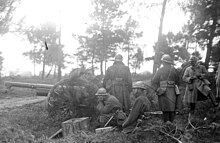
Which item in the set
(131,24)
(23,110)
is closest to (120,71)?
(23,110)

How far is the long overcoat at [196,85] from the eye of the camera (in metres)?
8.80

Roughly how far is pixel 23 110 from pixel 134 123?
6.67m

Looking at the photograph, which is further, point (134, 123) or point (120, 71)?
point (120, 71)

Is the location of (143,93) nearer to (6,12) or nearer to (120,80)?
(120,80)

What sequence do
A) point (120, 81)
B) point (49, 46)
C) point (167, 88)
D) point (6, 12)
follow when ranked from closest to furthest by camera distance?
point (167, 88)
point (120, 81)
point (6, 12)
point (49, 46)

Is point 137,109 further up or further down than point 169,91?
further down

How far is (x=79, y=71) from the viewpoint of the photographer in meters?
9.38

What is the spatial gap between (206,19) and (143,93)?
16274 millimetres

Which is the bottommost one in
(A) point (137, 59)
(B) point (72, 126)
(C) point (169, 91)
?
(B) point (72, 126)

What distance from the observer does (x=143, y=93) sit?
5.70m

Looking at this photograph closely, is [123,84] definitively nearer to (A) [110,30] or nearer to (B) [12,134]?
(B) [12,134]

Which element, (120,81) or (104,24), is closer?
(120,81)

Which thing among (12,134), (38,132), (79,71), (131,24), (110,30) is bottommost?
(38,132)

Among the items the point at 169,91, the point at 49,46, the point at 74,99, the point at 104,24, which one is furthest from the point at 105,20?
the point at 169,91
